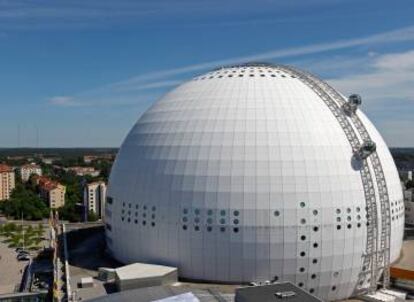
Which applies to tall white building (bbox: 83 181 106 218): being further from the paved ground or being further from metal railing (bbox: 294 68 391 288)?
metal railing (bbox: 294 68 391 288)

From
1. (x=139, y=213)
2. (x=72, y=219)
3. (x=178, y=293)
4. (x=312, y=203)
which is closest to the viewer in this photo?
(x=178, y=293)

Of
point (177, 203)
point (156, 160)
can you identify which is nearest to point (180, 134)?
point (156, 160)

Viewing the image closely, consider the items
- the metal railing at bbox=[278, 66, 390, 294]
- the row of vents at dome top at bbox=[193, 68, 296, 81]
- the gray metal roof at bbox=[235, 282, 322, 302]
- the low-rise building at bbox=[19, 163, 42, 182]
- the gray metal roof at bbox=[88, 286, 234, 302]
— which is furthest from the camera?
the low-rise building at bbox=[19, 163, 42, 182]

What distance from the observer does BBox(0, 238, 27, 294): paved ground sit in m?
51.5

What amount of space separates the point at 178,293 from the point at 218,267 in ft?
15.3

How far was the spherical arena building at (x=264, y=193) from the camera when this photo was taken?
3691 cm

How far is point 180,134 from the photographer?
1617 inches

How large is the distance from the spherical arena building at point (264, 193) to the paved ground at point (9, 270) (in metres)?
16.0

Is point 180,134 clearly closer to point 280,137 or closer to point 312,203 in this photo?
point 280,137

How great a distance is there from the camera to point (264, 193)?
36969mm

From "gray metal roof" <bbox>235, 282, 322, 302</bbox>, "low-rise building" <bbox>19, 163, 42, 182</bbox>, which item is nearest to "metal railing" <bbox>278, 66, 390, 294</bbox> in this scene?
"gray metal roof" <bbox>235, 282, 322, 302</bbox>

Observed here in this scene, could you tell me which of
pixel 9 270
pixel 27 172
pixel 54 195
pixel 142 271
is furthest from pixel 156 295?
pixel 27 172

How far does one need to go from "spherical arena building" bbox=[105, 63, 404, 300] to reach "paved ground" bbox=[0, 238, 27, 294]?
52.6 ft

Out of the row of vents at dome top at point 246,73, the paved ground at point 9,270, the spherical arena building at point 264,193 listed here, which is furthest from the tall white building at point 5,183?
the row of vents at dome top at point 246,73
